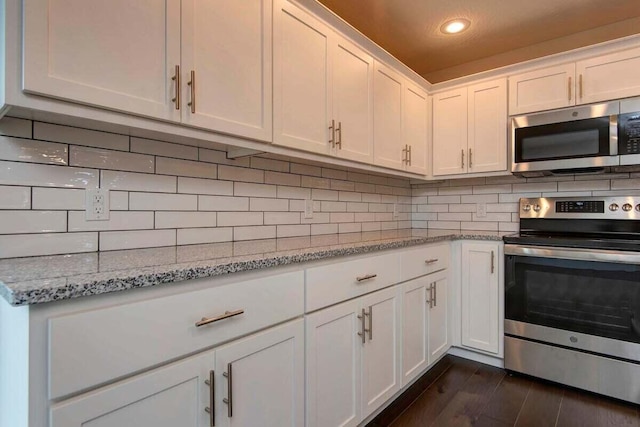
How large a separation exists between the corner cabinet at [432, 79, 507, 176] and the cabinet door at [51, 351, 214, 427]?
2357 millimetres

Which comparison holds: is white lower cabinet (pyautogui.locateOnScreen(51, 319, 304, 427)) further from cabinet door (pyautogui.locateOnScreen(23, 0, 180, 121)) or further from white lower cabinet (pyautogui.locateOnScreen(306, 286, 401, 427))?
cabinet door (pyautogui.locateOnScreen(23, 0, 180, 121))

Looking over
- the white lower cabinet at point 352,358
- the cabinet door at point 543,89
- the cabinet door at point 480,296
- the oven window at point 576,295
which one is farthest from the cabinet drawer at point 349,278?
the cabinet door at point 543,89

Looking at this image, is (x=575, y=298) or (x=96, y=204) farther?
(x=575, y=298)

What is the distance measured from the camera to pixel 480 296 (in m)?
2.43

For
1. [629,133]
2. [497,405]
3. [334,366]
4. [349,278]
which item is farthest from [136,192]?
[629,133]

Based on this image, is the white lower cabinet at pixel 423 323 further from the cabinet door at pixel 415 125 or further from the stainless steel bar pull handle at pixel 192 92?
the stainless steel bar pull handle at pixel 192 92

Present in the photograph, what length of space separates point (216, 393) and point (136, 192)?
853mm

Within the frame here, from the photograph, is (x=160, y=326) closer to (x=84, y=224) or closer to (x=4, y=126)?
(x=84, y=224)

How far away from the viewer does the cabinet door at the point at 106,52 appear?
36.5 inches

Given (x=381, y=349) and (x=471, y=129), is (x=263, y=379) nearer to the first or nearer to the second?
(x=381, y=349)

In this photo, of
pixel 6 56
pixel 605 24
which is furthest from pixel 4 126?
pixel 605 24

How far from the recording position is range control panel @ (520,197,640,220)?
219 cm

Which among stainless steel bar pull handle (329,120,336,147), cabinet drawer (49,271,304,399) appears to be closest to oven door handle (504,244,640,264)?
stainless steel bar pull handle (329,120,336,147)

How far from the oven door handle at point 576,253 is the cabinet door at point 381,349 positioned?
936 millimetres
